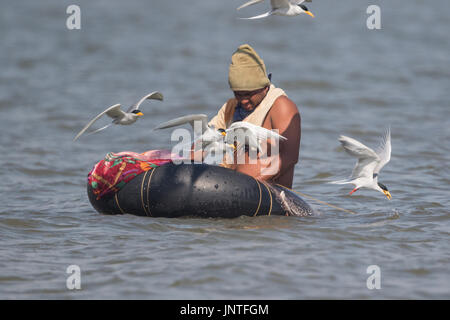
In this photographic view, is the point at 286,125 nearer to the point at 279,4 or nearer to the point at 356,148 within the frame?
the point at 356,148

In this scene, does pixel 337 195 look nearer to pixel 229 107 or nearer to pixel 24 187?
pixel 229 107

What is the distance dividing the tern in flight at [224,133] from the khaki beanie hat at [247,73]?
528 millimetres

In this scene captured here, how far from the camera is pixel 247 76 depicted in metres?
6.67

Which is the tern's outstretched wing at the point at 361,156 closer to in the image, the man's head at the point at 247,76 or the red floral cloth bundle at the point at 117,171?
the man's head at the point at 247,76

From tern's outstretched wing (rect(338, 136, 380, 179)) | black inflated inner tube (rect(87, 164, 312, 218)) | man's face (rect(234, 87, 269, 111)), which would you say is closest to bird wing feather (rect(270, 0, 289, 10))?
man's face (rect(234, 87, 269, 111))

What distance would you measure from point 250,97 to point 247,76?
0.72 feet

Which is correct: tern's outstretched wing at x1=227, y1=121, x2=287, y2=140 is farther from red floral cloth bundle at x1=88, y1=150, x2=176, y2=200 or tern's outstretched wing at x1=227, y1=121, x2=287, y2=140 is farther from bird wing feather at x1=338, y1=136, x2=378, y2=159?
red floral cloth bundle at x1=88, y1=150, x2=176, y2=200

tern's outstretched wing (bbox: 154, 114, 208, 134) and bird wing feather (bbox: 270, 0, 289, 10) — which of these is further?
bird wing feather (bbox: 270, 0, 289, 10)

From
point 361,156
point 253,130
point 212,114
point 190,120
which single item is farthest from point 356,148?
point 212,114

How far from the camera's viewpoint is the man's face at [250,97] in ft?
22.3

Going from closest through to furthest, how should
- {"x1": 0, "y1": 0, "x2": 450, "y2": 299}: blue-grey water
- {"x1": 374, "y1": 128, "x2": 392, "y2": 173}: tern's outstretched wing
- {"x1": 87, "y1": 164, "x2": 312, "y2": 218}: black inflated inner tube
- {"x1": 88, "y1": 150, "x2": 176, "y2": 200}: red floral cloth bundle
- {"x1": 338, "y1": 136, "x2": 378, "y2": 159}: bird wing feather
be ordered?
{"x1": 0, "y1": 0, "x2": 450, "y2": 299}: blue-grey water, {"x1": 338, "y1": 136, "x2": 378, "y2": 159}: bird wing feather, {"x1": 374, "y1": 128, "x2": 392, "y2": 173}: tern's outstretched wing, {"x1": 87, "y1": 164, "x2": 312, "y2": 218}: black inflated inner tube, {"x1": 88, "y1": 150, "x2": 176, "y2": 200}: red floral cloth bundle

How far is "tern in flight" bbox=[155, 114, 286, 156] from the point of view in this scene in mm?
6094

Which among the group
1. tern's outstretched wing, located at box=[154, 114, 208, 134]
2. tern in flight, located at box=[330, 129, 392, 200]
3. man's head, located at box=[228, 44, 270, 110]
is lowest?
tern in flight, located at box=[330, 129, 392, 200]

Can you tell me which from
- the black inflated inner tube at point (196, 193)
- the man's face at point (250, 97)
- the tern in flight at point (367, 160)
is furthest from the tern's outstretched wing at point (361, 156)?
the man's face at point (250, 97)
